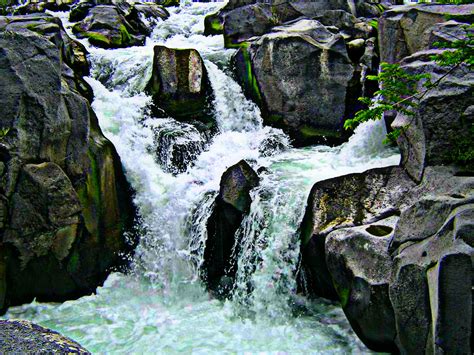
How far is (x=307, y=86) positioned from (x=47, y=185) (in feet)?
26.5

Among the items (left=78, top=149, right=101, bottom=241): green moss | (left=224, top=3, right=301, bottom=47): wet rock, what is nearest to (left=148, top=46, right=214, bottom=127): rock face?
(left=78, top=149, right=101, bottom=241): green moss

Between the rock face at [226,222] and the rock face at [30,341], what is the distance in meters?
4.77

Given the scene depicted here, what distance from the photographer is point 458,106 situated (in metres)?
6.74

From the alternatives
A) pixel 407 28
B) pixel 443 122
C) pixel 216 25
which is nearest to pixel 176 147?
pixel 443 122

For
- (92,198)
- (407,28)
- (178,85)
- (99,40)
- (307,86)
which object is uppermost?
(99,40)

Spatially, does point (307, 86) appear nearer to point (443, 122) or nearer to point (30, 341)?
point (443, 122)

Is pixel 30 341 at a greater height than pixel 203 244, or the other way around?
pixel 30 341

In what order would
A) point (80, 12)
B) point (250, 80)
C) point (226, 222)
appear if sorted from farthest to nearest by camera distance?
point (80, 12) < point (250, 80) < point (226, 222)

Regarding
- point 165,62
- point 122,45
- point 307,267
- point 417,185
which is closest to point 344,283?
point 307,267

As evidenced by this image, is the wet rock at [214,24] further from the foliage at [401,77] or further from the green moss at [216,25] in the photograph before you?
the foliage at [401,77]

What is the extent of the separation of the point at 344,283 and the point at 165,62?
839 cm

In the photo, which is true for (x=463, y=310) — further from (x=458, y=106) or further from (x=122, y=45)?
(x=122, y=45)

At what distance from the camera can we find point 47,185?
7.76 metres

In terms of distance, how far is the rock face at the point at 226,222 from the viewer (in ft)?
28.2
